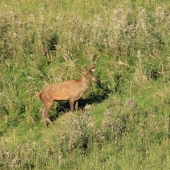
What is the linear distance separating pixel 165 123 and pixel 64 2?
30.9 feet

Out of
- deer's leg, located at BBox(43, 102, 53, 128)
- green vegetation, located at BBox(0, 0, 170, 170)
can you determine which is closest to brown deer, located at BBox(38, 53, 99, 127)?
deer's leg, located at BBox(43, 102, 53, 128)

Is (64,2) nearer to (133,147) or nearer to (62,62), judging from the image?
(62,62)

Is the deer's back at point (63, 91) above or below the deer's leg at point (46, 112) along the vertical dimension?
above

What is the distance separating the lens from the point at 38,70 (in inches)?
427

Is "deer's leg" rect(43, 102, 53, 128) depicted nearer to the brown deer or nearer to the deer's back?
the brown deer

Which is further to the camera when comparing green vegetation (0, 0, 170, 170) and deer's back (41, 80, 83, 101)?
deer's back (41, 80, 83, 101)

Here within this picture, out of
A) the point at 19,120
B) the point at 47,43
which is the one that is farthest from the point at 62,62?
the point at 19,120

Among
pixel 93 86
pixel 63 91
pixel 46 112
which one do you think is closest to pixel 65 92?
pixel 63 91

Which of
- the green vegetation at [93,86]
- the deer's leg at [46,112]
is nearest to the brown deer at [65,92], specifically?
the deer's leg at [46,112]

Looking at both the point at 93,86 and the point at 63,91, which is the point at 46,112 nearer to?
the point at 63,91

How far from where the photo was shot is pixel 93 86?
998 cm

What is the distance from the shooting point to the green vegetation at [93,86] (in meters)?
6.77

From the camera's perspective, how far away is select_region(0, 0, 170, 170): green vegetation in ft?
Answer: 22.2

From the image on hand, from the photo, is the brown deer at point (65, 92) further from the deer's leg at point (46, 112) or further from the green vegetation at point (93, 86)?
the green vegetation at point (93, 86)
